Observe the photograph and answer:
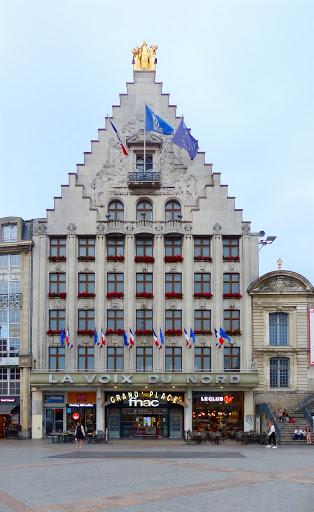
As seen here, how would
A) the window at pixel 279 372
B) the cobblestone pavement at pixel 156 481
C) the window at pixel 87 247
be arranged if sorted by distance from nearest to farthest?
the cobblestone pavement at pixel 156 481 → the window at pixel 279 372 → the window at pixel 87 247

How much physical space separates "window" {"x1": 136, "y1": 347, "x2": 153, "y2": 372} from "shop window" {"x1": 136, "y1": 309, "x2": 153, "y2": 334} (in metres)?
1.76

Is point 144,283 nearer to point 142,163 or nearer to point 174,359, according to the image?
point 174,359

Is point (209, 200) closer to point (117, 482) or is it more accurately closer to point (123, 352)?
point (123, 352)

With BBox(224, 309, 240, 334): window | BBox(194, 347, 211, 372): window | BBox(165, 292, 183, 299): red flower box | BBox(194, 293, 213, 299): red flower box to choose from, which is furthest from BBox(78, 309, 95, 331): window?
BBox(224, 309, 240, 334): window

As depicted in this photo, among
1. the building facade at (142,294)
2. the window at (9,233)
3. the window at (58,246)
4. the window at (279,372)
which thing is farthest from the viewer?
the window at (9,233)

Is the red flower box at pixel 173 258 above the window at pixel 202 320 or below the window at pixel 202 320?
above

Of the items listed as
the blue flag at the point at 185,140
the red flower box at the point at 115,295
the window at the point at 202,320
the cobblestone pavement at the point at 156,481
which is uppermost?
the blue flag at the point at 185,140

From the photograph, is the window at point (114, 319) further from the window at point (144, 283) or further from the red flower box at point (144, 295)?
the window at point (144, 283)

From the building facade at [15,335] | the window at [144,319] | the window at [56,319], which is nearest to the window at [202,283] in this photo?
the window at [144,319]

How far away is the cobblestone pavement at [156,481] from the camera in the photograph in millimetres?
19531

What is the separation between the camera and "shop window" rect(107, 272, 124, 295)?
185 ft

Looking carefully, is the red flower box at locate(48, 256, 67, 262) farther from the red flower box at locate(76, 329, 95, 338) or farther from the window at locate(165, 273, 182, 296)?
the window at locate(165, 273, 182, 296)

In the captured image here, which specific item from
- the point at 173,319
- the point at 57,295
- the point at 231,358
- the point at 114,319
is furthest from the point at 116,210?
the point at 231,358

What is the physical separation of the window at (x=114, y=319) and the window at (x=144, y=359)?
258 centimetres
